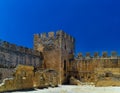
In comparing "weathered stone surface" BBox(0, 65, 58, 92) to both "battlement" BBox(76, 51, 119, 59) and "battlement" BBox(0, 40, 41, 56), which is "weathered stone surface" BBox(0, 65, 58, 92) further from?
"battlement" BBox(76, 51, 119, 59)

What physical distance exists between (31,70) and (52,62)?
880cm

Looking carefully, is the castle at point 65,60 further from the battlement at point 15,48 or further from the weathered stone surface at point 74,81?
the weathered stone surface at point 74,81

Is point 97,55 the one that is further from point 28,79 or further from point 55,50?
point 28,79

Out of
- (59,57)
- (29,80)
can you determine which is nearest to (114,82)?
(59,57)

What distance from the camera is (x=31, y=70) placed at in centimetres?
1788

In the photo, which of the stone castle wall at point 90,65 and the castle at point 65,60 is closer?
the castle at point 65,60

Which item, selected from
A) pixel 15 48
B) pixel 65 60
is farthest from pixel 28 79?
pixel 65 60

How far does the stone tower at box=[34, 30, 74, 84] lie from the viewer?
86.1 ft

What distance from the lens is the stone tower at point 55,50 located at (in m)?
26.2

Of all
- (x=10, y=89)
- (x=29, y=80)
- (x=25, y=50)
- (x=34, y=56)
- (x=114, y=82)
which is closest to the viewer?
(x=10, y=89)

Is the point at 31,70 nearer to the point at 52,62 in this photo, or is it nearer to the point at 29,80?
the point at 29,80

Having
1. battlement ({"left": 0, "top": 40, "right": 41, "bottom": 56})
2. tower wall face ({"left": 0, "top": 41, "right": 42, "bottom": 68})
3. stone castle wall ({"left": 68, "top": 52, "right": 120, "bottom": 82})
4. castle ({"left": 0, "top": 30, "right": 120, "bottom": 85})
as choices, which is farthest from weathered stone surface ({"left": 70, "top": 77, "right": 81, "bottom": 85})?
battlement ({"left": 0, "top": 40, "right": 41, "bottom": 56})

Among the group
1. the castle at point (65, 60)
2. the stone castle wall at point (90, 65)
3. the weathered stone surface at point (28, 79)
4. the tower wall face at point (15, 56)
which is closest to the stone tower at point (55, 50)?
the castle at point (65, 60)

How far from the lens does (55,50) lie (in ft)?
87.0
